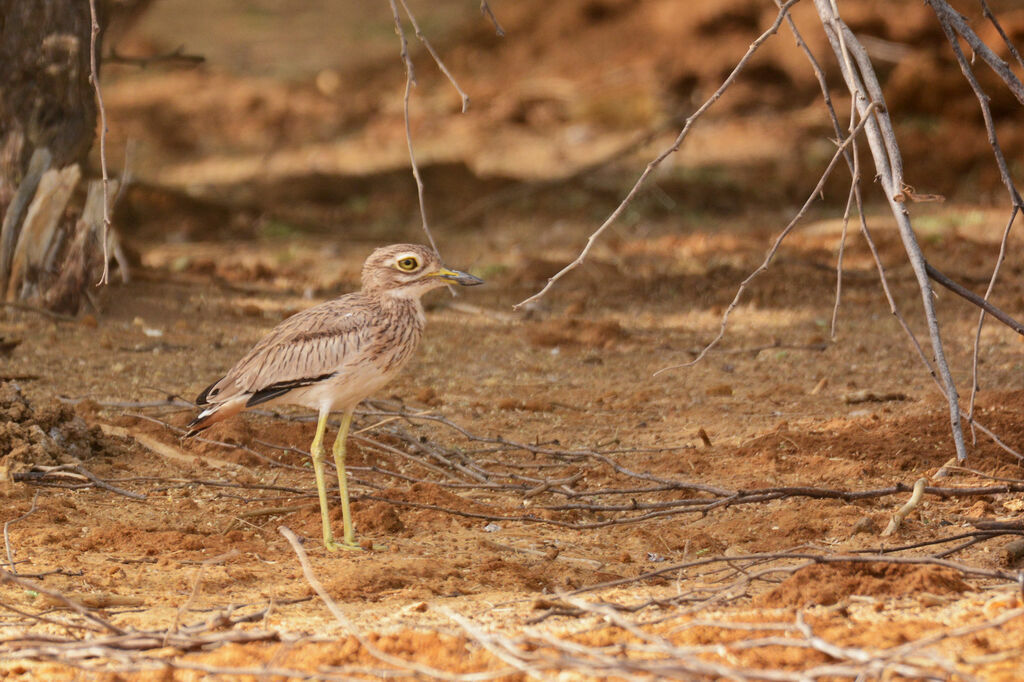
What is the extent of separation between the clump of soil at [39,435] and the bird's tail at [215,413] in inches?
24.8

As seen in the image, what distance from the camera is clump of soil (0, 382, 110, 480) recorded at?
4.20 m

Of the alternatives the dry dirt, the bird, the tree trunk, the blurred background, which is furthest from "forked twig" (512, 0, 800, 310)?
the blurred background

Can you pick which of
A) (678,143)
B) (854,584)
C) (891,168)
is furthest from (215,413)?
(891,168)

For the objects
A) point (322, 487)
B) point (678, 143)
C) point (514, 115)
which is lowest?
point (322, 487)

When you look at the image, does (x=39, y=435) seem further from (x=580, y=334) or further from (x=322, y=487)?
(x=580, y=334)

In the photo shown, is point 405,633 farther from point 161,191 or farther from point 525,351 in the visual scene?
point 161,191

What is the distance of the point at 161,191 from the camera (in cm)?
955

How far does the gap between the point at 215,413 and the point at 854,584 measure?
2127mm

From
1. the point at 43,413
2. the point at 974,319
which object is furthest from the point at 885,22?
the point at 43,413

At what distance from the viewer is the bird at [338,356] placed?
3861 millimetres

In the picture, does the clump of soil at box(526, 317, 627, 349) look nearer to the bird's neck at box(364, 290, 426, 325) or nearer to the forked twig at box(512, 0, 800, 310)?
the bird's neck at box(364, 290, 426, 325)

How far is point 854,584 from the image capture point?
3098 mm

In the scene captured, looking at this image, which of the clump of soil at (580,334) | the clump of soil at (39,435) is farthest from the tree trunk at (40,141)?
the clump of soil at (580,334)

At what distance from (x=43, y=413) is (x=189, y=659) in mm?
1963
